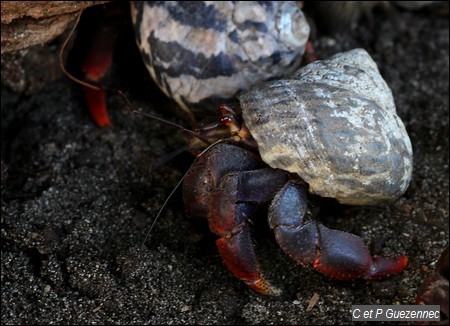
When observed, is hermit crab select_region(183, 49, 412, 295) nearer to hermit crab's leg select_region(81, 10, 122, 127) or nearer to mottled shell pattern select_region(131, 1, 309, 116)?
mottled shell pattern select_region(131, 1, 309, 116)

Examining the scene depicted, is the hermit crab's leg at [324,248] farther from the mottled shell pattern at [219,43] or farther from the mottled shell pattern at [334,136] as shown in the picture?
the mottled shell pattern at [219,43]

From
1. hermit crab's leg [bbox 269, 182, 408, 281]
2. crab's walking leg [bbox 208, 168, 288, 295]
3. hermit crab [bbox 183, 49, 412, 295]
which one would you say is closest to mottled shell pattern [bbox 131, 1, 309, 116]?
hermit crab [bbox 183, 49, 412, 295]

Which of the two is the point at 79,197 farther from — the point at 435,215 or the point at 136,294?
the point at 435,215

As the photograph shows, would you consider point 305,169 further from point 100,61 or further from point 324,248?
point 100,61

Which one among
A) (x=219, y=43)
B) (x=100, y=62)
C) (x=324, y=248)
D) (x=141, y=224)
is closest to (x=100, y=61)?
(x=100, y=62)

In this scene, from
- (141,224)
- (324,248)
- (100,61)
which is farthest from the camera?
(100,61)
